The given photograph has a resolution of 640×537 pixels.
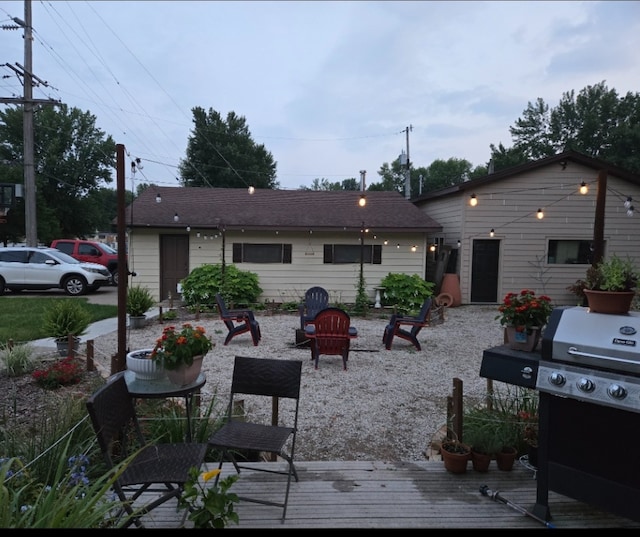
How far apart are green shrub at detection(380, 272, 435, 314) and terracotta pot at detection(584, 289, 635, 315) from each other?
8.96 meters

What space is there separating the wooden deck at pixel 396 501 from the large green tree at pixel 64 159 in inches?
1197

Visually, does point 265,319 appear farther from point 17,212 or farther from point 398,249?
point 17,212

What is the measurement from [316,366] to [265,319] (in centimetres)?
410

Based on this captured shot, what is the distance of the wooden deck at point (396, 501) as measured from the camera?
2.29 meters

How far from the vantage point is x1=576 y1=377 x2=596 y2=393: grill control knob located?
6.96 feet

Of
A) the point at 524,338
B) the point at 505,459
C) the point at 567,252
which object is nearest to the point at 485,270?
the point at 567,252

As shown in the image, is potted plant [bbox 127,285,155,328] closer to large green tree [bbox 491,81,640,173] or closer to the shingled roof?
the shingled roof

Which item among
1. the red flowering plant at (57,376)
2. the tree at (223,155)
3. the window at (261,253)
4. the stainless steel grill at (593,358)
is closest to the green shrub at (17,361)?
the red flowering plant at (57,376)

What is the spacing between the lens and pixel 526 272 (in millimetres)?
12461

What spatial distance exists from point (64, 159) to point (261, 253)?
2736 centimetres

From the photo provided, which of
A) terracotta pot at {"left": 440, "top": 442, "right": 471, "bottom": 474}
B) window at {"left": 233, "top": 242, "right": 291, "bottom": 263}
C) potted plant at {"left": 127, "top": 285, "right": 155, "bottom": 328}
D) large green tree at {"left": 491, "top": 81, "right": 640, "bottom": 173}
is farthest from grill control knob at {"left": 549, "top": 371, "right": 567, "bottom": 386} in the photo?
large green tree at {"left": 491, "top": 81, "right": 640, "bottom": 173}

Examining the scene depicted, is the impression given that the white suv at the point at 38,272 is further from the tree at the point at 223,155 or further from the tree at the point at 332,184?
the tree at the point at 332,184

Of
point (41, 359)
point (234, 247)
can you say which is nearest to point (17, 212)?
point (234, 247)

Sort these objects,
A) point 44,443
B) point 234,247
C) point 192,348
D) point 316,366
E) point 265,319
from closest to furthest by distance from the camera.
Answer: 1. point 44,443
2. point 192,348
3. point 316,366
4. point 265,319
5. point 234,247
